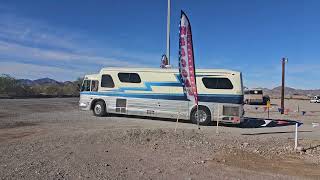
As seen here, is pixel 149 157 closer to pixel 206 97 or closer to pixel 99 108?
pixel 206 97

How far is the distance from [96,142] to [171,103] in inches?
430

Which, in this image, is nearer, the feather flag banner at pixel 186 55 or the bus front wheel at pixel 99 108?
the feather flag banner at pixel 186 55

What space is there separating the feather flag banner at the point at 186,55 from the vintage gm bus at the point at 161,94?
5034mm

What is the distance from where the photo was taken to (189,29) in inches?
637

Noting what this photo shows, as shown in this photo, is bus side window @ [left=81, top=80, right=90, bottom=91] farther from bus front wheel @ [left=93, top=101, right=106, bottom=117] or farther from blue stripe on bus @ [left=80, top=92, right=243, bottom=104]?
blue stripe on bus @ [left=80, top=92, right=243, bottom=104]

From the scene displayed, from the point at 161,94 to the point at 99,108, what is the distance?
426cm

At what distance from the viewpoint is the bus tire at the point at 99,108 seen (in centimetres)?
2508

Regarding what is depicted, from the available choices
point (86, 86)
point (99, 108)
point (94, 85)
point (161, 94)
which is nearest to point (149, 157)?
point (161, 94)

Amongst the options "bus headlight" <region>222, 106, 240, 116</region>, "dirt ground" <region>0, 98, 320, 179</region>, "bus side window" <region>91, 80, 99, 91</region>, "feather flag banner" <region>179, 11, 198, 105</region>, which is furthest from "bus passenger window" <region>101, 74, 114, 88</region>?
"dirt ground" <region>0, 98, 320, 179</region>

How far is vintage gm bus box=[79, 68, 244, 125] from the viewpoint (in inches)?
855

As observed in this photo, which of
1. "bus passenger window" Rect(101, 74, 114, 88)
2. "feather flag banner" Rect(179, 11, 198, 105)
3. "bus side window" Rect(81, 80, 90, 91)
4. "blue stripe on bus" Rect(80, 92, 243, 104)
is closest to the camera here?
"feather flag banner" Rect(179, 11, 198, 105)

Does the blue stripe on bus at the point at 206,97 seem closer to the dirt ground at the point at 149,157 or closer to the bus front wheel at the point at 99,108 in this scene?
the bus front wheel at the point at 99,108

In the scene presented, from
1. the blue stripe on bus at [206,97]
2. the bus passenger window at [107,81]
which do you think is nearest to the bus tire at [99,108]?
the bus passenger window at [107,81]

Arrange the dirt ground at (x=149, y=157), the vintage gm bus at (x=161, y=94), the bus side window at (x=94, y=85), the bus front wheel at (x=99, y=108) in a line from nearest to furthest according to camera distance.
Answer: the dirt ground at (x=149, y=157), the vintage gm bus at (x=161, y=94), the bus front wheel at (x=99, y=108), the bus side window at (x=94, y=85)
